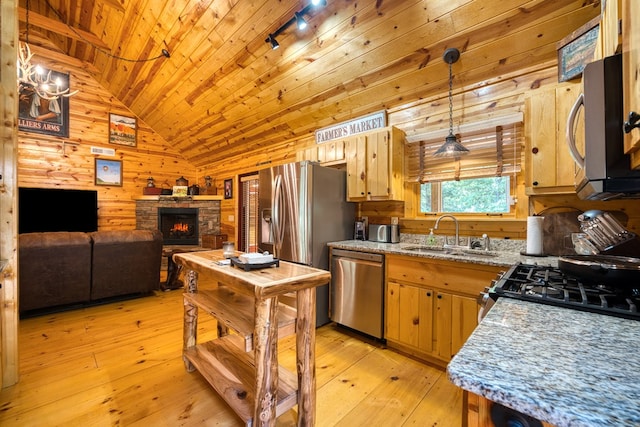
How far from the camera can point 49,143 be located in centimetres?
525

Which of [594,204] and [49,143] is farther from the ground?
[49,143]

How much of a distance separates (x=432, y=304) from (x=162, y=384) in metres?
2.14

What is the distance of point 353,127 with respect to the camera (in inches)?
137

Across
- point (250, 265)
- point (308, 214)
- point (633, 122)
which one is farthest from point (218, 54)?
point (633, 122)

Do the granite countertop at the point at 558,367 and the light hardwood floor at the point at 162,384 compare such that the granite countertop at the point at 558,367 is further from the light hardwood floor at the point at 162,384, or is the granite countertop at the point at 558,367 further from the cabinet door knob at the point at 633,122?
the light hardwood floor at the point at 162,384

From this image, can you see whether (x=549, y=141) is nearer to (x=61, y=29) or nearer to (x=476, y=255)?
(x=476, y=255)

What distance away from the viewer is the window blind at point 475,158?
7.91 feet

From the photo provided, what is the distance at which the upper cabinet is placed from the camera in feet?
2.30

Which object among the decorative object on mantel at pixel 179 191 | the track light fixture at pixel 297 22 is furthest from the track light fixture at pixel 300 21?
the decorative object on mantel at pixel 179 191

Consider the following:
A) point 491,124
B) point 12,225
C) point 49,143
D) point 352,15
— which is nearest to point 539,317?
point 491,124

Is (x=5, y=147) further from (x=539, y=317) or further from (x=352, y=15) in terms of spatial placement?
(x=539, y=317)

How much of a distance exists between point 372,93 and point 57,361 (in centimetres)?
387

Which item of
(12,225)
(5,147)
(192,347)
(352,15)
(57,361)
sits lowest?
(57,361)

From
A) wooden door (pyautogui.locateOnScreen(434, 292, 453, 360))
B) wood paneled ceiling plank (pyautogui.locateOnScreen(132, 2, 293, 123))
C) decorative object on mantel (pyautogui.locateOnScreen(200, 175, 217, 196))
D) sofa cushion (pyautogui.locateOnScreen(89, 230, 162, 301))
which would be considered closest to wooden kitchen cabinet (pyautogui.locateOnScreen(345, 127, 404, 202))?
wooden door (pyautogui.locateOnScreen(434, 292, 453, 360))
